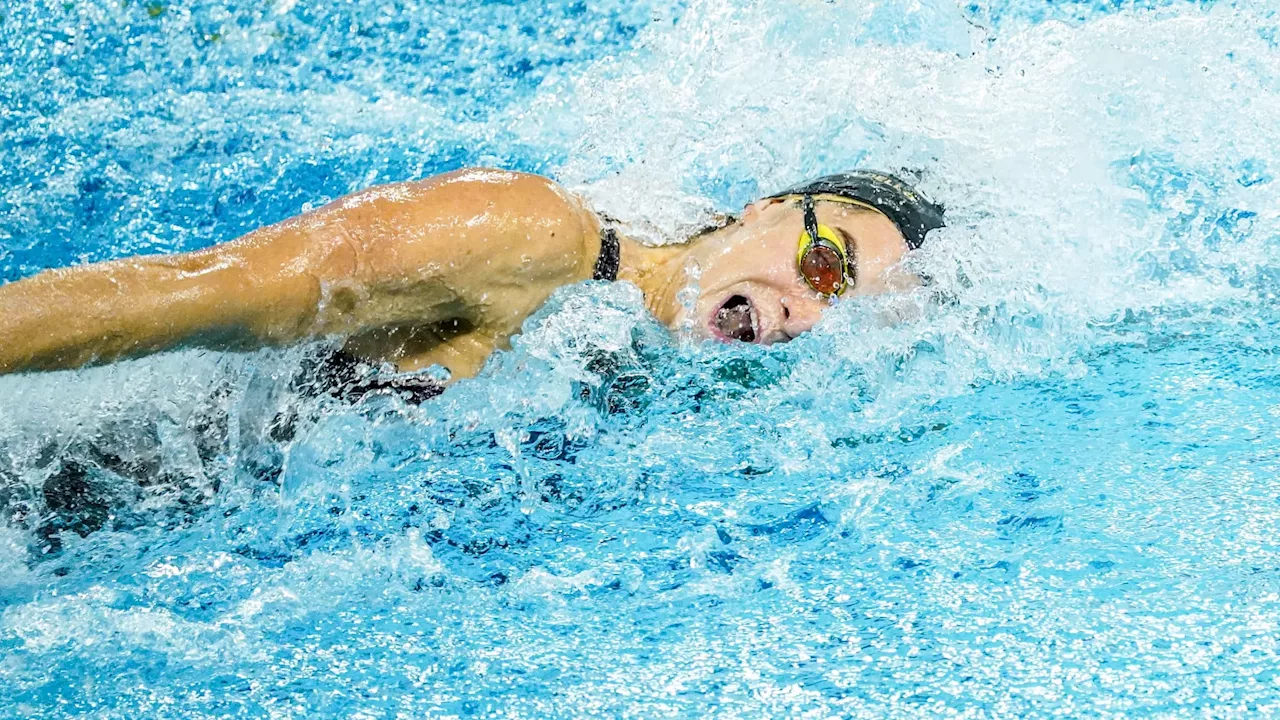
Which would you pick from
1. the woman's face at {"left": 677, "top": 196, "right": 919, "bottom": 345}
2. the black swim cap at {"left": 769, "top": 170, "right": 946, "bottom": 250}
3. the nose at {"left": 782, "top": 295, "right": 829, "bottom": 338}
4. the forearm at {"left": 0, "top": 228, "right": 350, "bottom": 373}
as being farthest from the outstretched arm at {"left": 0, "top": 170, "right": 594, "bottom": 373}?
the black swim cap at {"left": 769, "top": 170, "right": 946, "bottom": 250}

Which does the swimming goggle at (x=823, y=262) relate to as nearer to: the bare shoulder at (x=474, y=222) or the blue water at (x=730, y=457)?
the blue water at (x=730, y=457)

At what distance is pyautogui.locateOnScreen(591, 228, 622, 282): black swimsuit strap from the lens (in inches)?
96.5

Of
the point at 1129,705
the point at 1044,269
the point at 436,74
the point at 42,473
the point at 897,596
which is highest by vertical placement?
the point at 436,74

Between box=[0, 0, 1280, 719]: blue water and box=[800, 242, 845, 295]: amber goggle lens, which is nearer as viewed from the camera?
box=[0, 0, 1280, 719]: blue water

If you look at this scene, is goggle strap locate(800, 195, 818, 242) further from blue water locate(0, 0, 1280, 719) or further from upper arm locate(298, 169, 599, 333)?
upper arm locate(298, 169, 599, 333)

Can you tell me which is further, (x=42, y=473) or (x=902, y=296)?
(x=902, y=296)

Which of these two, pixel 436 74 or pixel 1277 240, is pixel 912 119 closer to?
pixel 1277 240

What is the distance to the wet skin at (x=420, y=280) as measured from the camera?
1763mm

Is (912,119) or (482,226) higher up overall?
(912,119)

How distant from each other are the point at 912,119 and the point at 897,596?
1806 millimetres

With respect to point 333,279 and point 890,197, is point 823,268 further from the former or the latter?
point 333,279

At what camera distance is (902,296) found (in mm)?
2561

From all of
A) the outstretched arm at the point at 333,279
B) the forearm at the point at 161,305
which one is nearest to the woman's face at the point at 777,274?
the outstretched arm at the point at 333,279

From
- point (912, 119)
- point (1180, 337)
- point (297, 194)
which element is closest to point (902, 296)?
point (1180, 337)
